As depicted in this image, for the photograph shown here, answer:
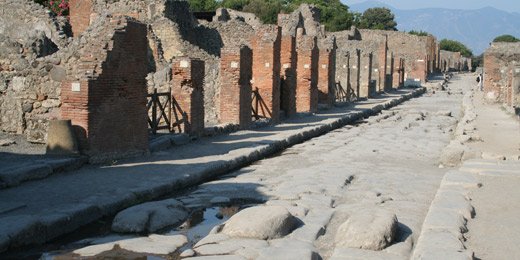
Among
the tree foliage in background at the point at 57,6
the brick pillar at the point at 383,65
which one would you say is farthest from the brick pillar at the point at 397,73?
the tree foliage in background at the point at 57,6

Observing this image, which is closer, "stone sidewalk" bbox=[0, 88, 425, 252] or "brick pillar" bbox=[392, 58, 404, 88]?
"stone sidewalk" bbox=[0, 88, 425, 252]

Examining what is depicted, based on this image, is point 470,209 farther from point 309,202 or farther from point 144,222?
point 144,222

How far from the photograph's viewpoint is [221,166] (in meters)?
9.79

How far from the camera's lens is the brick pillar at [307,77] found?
822 inches

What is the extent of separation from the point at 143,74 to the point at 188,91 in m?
2.44

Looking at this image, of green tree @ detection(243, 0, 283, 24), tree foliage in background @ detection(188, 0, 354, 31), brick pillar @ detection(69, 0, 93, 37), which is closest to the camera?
brick pillar @ detection(69, 0, 93, 37)

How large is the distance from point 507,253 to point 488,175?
3.90 m

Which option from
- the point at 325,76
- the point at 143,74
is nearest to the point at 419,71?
the point at 325,76

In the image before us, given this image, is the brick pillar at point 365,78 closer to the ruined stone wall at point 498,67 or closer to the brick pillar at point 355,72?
the brick pillar at point 355,72

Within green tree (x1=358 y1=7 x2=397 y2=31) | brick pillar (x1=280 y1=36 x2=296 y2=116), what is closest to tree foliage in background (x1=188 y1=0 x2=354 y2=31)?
green tree (x1=358 y1=7 x2=397 y2=31)

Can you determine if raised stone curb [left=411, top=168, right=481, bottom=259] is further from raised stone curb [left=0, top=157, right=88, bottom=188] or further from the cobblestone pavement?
raised stone curb [left=0, top=157, right=88, bottom=188]

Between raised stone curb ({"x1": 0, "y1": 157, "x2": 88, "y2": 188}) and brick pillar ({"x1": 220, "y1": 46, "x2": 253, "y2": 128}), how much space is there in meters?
6.15

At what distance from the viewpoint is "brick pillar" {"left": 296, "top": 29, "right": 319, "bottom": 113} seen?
20891mm

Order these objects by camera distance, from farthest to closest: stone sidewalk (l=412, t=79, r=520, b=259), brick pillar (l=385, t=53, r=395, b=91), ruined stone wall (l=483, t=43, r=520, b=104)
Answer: brick pillar (l=385, t=53, r=395, b=91) → ruined stone wall (l=483, t=43, r=520, b=104) → stone sidewalk (l=412, t=79, r=520, b=259)
